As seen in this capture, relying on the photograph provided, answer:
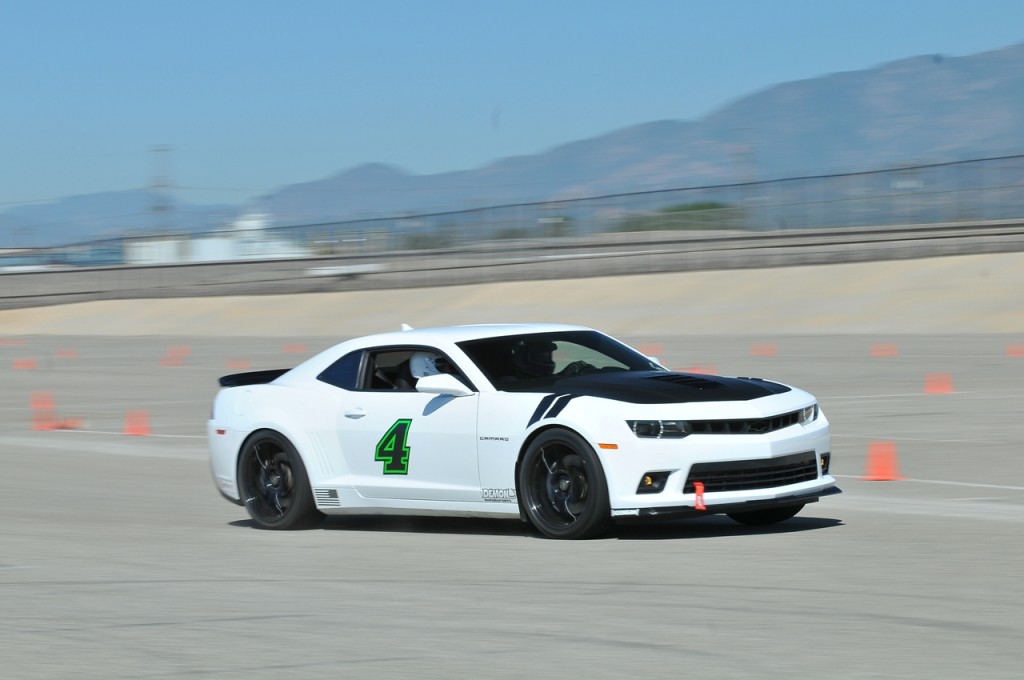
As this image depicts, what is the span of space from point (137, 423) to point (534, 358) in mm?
12283

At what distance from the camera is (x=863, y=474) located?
45.9ft

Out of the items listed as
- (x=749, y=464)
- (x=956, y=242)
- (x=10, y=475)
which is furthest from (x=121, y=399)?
(x=956, y=242)

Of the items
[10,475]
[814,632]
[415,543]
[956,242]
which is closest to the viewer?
[814,632]

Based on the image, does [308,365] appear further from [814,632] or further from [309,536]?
[814,632]

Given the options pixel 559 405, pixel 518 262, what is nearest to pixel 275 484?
pixel 559 405

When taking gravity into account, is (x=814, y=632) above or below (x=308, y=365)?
below

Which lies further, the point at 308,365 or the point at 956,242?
the point at 956,242

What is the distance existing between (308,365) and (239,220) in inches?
3128

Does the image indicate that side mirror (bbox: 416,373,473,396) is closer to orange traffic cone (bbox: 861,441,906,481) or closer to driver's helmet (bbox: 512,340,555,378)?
driver's helmet (bbox: 512,340,555,378)

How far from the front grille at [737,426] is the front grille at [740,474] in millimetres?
190

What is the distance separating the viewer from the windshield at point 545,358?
10719 mm

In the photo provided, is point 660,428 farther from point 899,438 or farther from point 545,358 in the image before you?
point 899,438

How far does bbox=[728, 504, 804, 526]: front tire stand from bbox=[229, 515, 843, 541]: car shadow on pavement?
0.05 meters

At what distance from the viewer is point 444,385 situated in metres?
10.6
